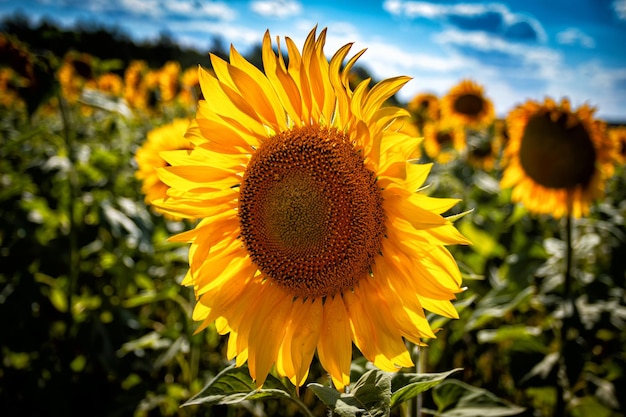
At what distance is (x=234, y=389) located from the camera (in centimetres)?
129

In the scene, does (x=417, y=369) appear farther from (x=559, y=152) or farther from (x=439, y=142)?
(x=439, y=142)

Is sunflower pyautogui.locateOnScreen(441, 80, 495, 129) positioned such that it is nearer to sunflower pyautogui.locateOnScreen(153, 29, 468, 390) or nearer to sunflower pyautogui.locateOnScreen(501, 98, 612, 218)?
sunflower pyautogui.locateOnScreen(501, 98, 612, 218)

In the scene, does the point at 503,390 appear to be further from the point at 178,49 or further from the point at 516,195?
the point at 178,49

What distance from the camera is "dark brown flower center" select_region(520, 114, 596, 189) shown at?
2.86 metres

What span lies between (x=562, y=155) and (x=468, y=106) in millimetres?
5234

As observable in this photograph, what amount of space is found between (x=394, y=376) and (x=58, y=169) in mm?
2675

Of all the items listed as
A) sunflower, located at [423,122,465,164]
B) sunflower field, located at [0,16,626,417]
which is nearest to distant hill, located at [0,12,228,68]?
sunflower field, located at [0,16,626,417]

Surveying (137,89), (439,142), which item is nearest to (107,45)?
(137,89)

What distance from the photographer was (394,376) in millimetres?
1374

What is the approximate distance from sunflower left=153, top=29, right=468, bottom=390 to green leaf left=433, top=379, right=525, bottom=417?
474 mm

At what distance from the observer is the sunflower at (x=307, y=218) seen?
1270 millimetres

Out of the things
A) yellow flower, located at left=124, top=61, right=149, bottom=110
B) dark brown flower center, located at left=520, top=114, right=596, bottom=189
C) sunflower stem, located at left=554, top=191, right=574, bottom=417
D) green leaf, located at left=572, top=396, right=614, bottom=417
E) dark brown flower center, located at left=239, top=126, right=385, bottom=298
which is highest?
dark brown flower center, located at left=520, top=114, right=596, bottom=189

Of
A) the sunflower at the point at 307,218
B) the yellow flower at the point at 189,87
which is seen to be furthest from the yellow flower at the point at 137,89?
the sunflower at the point at 307,218

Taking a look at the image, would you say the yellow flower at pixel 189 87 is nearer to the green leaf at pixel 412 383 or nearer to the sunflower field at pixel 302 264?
the sunflower field at pixel 302 264
